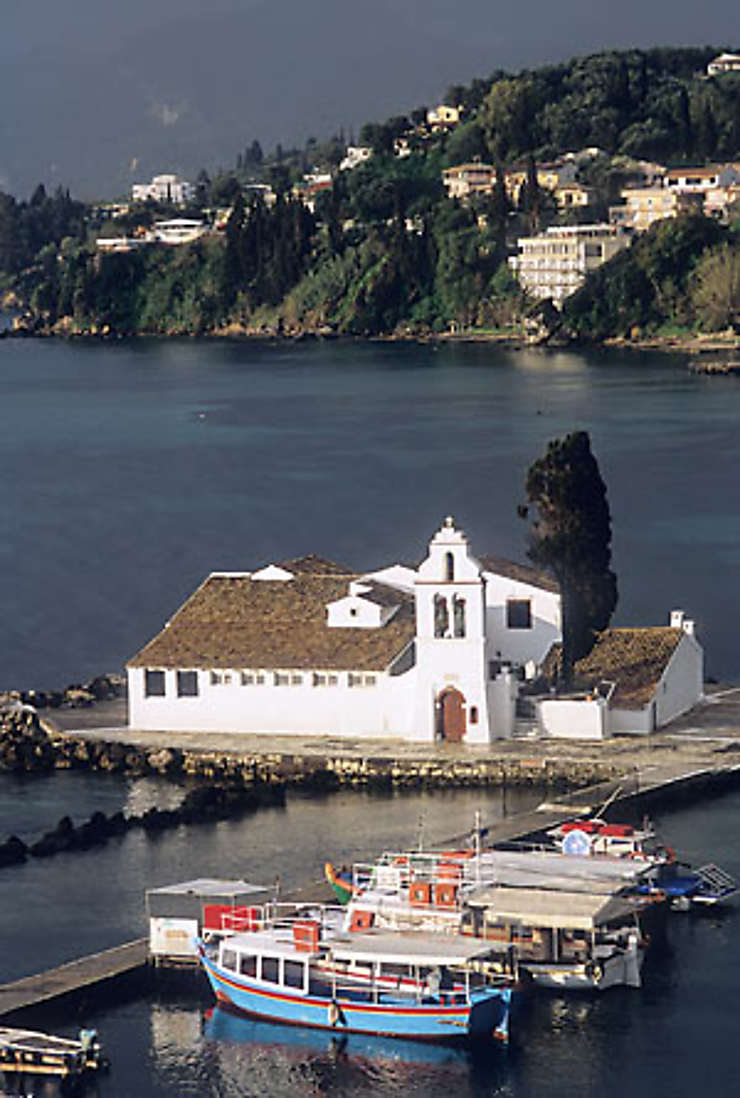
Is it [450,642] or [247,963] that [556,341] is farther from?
[247,963]

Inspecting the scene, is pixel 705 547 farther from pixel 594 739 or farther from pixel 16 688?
pixel 594 739

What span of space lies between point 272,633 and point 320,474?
55.2 metres

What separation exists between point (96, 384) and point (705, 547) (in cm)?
8726

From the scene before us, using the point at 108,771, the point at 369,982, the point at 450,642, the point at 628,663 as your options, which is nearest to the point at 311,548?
the point at 628,663

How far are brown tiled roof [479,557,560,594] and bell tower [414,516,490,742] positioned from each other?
2.64 metres

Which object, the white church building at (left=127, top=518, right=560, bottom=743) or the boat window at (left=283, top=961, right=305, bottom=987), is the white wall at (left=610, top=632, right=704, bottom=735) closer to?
the white church building at (left=127, top=518, right=560, bottom=743)

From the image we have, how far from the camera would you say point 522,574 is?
52.1 m

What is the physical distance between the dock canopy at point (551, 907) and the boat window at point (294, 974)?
2.54m

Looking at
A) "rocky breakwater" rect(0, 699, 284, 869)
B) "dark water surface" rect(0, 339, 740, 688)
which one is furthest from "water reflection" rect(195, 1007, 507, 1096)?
"dark water surface" rect(0, 339, 740, 688)

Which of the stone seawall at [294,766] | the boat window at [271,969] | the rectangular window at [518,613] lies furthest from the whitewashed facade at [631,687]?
the boat window at [271,969]

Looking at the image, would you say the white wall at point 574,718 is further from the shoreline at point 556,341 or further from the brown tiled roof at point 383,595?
the shoreline at point 556,341

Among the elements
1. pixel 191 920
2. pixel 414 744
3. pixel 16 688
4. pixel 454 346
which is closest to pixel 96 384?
pixel 454 346

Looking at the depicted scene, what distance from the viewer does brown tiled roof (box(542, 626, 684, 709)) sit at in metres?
50.3

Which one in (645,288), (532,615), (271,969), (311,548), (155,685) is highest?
(645,288)
